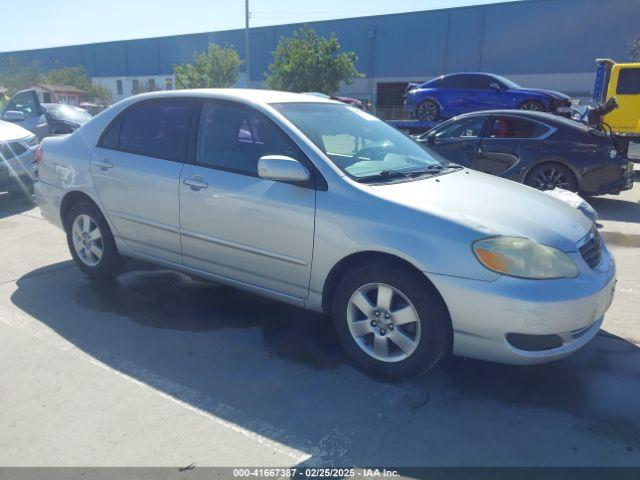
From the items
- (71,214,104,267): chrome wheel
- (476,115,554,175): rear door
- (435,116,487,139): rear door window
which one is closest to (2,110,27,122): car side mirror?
(71,214,104,267): chrome wheel

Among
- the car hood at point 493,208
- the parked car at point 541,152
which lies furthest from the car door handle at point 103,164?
the parked car at point 541,152

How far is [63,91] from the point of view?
127 feet

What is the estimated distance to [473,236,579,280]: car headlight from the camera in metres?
2.79

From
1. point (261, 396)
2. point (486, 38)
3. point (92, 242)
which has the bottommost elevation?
point (261, 396)

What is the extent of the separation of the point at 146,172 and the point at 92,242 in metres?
1.02

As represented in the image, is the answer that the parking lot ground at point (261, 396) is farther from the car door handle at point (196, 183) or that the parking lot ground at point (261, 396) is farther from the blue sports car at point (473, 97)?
the blue sports car at point (473, 97)

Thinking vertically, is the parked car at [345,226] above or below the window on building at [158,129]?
below

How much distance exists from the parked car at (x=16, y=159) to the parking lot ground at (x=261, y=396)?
14.4 feet

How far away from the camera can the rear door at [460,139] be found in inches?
321

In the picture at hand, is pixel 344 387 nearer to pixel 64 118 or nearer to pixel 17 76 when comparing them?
pixel 64 118

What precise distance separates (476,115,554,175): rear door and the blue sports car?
5.48m

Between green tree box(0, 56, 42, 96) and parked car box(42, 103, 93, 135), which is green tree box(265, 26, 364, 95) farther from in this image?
green tree box(0, 56, 42, 96)

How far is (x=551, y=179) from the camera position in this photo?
777cm

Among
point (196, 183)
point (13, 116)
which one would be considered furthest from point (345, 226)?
point (13, 116)
